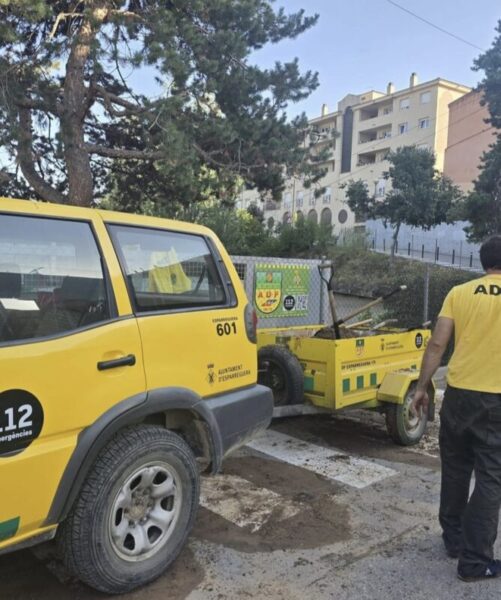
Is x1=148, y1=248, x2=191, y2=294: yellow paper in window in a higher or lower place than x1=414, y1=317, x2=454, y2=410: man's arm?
higher

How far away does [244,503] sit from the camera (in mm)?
3947

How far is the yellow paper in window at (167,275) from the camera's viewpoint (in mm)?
3014

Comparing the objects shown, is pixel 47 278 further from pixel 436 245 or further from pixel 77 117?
pixel 436 245

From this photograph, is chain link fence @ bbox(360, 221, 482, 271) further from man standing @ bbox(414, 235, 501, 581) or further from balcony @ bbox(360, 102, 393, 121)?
man standing @ bbox(414, 235, 501, 581)

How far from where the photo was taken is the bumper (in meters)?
3.21

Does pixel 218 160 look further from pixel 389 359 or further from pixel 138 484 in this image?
pixel 138 484

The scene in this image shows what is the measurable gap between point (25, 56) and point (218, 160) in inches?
173

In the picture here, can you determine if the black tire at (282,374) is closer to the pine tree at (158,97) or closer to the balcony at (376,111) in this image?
the pine tree at (158,97)

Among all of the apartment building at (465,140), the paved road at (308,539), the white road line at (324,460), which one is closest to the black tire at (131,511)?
the paved road at (308,539)

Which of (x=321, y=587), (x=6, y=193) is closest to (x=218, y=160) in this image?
(x=6, y=193)

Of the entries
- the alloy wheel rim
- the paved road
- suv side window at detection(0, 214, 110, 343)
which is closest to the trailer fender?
the paved road

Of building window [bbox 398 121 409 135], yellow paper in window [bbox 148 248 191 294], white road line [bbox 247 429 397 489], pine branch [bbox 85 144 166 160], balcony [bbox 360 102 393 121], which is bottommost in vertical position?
white road line [bbox 247 429 397 489]

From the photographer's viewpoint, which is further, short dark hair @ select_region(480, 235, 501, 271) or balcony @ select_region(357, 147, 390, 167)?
balcony @ select_region(357, 147, 390, 167)

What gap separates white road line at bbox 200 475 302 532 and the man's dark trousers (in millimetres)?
1156
